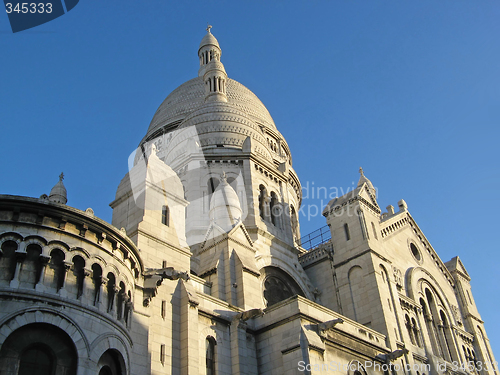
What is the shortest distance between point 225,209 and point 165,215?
292 inches

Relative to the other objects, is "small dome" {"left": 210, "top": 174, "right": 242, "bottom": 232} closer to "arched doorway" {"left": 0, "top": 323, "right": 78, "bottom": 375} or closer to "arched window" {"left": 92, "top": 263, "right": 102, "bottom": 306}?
"arched window" {"left": 92, "top": 263, "right": 102, "bottom": 306}

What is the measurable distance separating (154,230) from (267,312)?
6.75 m

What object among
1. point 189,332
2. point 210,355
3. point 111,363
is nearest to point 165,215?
point 189,332

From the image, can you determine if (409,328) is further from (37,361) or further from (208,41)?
(208,41)

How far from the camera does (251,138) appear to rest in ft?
144

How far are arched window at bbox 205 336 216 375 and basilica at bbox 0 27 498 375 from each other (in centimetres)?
9

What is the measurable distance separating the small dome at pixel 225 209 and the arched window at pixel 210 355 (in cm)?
878

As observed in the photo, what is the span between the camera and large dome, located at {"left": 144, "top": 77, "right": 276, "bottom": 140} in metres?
54.2

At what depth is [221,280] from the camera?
28391 mm

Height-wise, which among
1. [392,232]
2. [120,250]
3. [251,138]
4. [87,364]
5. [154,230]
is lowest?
[87,364]

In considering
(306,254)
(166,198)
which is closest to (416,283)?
(306,254)

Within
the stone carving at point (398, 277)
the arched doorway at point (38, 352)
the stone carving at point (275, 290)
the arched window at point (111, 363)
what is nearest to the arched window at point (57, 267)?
the arched doorway at point (38, 352)

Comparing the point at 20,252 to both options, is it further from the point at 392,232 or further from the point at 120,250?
the point at 392,232

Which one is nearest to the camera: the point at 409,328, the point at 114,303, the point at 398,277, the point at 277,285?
the point at 114,303
